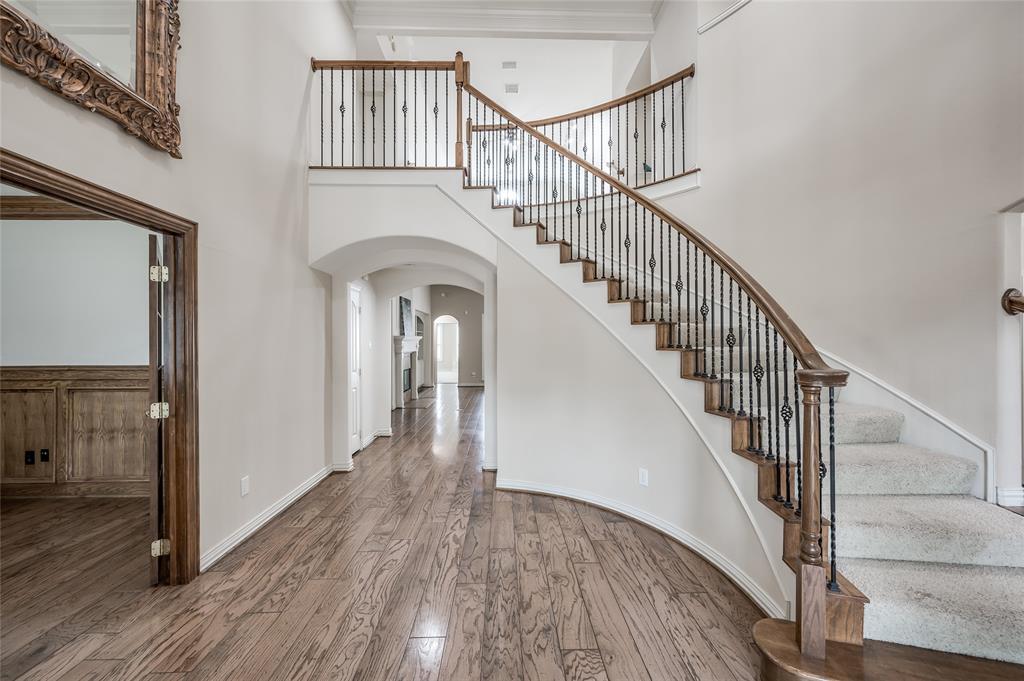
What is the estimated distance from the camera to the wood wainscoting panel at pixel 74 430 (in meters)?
3.65

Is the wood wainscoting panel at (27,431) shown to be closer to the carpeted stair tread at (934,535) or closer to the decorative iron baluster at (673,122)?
→ the carpeted stair tread at (934,535)

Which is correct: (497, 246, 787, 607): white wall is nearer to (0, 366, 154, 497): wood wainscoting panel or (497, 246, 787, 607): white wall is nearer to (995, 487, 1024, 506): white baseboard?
(995, 487, 1024, 506): white baseboard

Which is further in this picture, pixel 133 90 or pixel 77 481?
pixel 77 481

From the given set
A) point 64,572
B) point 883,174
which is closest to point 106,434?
point 64,572

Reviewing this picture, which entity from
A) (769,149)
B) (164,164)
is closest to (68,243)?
(164,164)

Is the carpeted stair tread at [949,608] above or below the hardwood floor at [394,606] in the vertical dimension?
above

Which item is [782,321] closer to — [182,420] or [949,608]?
[949,608]

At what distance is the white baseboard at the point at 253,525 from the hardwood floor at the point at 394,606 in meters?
0.06

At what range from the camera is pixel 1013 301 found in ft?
7.38

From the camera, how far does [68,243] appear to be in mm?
3742

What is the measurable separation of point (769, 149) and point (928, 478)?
8.50 feet

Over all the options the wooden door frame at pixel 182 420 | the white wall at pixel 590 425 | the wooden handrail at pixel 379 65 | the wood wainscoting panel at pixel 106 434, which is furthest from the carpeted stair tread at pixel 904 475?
the wood wainscoting panel at pixel 106 434

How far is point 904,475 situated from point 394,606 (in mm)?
2779

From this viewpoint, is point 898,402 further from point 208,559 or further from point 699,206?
point 208,559
